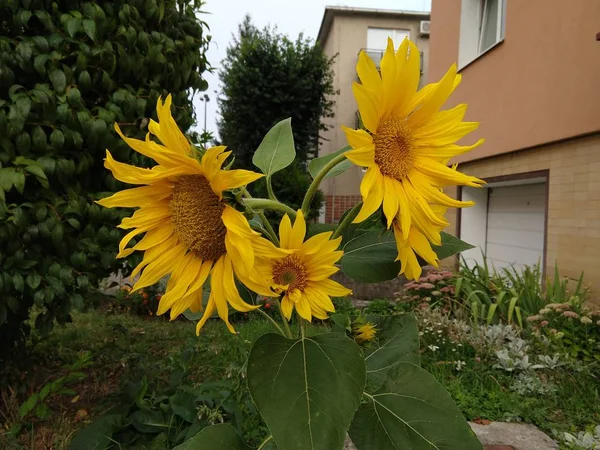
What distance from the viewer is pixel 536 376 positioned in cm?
311

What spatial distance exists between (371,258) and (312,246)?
0.17m

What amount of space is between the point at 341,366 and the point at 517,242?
591 cm

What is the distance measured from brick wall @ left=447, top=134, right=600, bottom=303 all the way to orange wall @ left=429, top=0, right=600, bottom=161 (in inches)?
6.7

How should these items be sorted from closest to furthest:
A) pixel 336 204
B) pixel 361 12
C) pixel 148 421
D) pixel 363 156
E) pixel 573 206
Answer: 1. pixel 363 156
2. pixel 148 421
3. pixel 573 206
4. pixel 336 204
5. pixel 361 12

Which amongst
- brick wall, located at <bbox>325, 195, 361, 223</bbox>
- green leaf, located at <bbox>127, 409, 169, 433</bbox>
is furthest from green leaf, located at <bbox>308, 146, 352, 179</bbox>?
brick wall, located at <bbox>325, 195, 361, 223</bbox>

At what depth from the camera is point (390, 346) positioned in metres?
1.05

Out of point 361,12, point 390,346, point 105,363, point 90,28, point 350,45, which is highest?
point 361,12

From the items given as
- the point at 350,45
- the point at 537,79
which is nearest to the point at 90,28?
the point at 537,79

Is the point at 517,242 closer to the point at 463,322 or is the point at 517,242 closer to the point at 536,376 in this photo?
the point at 463,322

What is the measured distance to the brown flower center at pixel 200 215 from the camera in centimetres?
68

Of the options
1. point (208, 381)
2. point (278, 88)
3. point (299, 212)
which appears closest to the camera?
point (299, 212)

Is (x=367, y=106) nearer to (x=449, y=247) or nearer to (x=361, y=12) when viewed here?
(x=449, y=247)

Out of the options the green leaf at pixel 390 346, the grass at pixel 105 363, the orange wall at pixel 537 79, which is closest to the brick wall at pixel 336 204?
the orange wall at pixel 537 79

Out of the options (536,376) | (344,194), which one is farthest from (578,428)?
(344,194)
